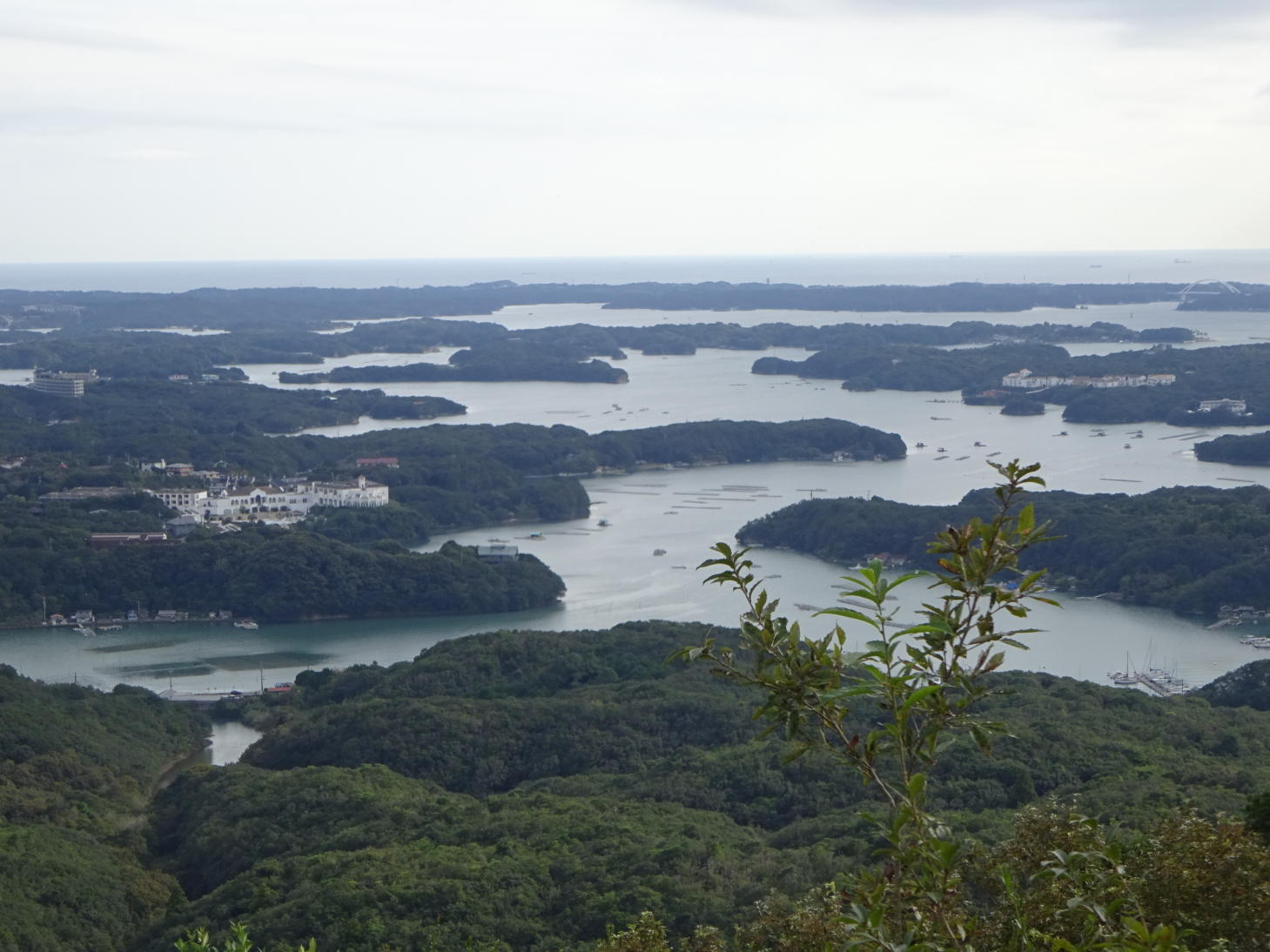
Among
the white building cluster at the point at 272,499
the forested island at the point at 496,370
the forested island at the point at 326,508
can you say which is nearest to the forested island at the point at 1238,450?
the forested island at the point at 326,508

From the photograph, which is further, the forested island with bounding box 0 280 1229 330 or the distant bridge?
the distant bridge

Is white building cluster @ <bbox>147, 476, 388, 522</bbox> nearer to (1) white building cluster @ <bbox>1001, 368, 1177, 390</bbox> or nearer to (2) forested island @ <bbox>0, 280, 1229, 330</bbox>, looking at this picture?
(1) white building cluster @ <bbox>1001, 368, 1177, 390</bbox>

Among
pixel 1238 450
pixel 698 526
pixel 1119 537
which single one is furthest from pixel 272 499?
pixel 1238 450

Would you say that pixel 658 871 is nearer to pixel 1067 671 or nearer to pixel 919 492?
pixel 1067 671

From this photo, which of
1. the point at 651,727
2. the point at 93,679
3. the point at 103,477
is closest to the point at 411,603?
the point at 93,679

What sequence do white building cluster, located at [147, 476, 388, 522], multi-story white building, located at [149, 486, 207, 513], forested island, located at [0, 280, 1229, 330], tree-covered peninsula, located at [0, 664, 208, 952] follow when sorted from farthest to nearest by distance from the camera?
1. forested island, located at [0, 280, 1229, 330]
2. multi-story white building, located at [149, 486, 207, 513]
3. white building cluster, located at [147, 476, 388, 522]
4. tree-covered peninsula, located at [0, 664, 208, 952]

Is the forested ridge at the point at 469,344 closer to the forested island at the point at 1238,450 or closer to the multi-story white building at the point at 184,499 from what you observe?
the multi-story white building at the point at 184,499

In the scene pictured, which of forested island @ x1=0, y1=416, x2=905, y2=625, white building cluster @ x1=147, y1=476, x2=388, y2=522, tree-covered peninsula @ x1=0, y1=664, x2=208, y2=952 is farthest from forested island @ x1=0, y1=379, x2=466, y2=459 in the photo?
tree-covered peninsula @ x1=0, y1=664, x2=208, y2=952
